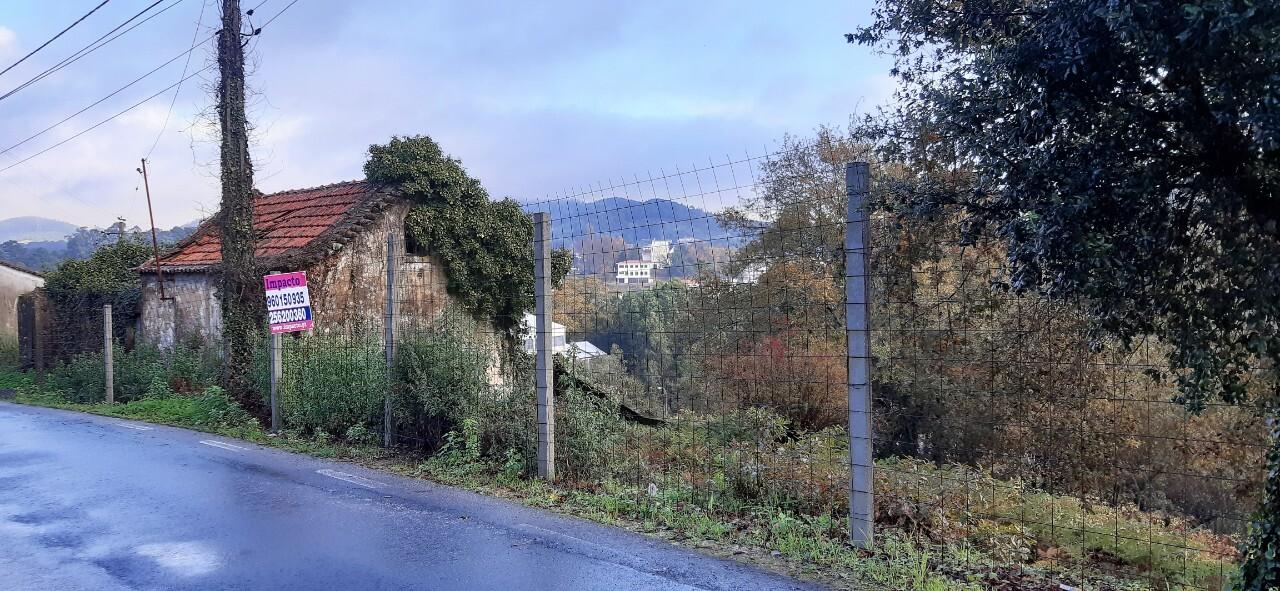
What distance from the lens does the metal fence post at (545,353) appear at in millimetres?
8492

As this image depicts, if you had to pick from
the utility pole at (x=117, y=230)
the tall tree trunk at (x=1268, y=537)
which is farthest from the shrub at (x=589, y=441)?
the utility pole at (x=117, y=230)

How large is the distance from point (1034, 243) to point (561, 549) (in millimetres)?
4031

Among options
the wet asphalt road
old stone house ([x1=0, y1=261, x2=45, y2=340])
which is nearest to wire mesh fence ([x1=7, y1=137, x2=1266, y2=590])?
the wet asphalt road

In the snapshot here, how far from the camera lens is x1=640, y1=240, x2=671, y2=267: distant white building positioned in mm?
7125

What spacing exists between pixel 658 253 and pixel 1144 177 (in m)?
3.91

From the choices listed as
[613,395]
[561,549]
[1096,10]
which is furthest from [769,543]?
[1096,10]

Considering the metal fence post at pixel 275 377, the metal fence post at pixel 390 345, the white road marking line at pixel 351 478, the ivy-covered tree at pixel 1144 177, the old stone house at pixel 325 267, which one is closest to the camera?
the ivy-covered tree at pixel 1144 177

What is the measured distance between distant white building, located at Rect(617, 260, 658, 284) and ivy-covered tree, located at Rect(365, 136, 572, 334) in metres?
11.4

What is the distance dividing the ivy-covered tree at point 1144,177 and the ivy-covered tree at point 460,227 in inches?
594

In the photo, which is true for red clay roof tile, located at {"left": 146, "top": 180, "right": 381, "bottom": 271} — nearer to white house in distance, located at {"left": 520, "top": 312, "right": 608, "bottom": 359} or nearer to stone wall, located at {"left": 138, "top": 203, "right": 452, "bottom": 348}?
stone wall, located at {"left": 138, "top": 203, "right": 452, "bottom": 348}

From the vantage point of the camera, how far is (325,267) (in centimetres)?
1803

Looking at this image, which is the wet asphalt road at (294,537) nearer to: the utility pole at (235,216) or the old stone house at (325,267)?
the utility pole at (235,216)

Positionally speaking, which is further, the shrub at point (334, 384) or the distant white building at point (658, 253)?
the shrub at point (334, 384)

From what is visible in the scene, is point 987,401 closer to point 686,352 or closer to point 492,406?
point 686,352
